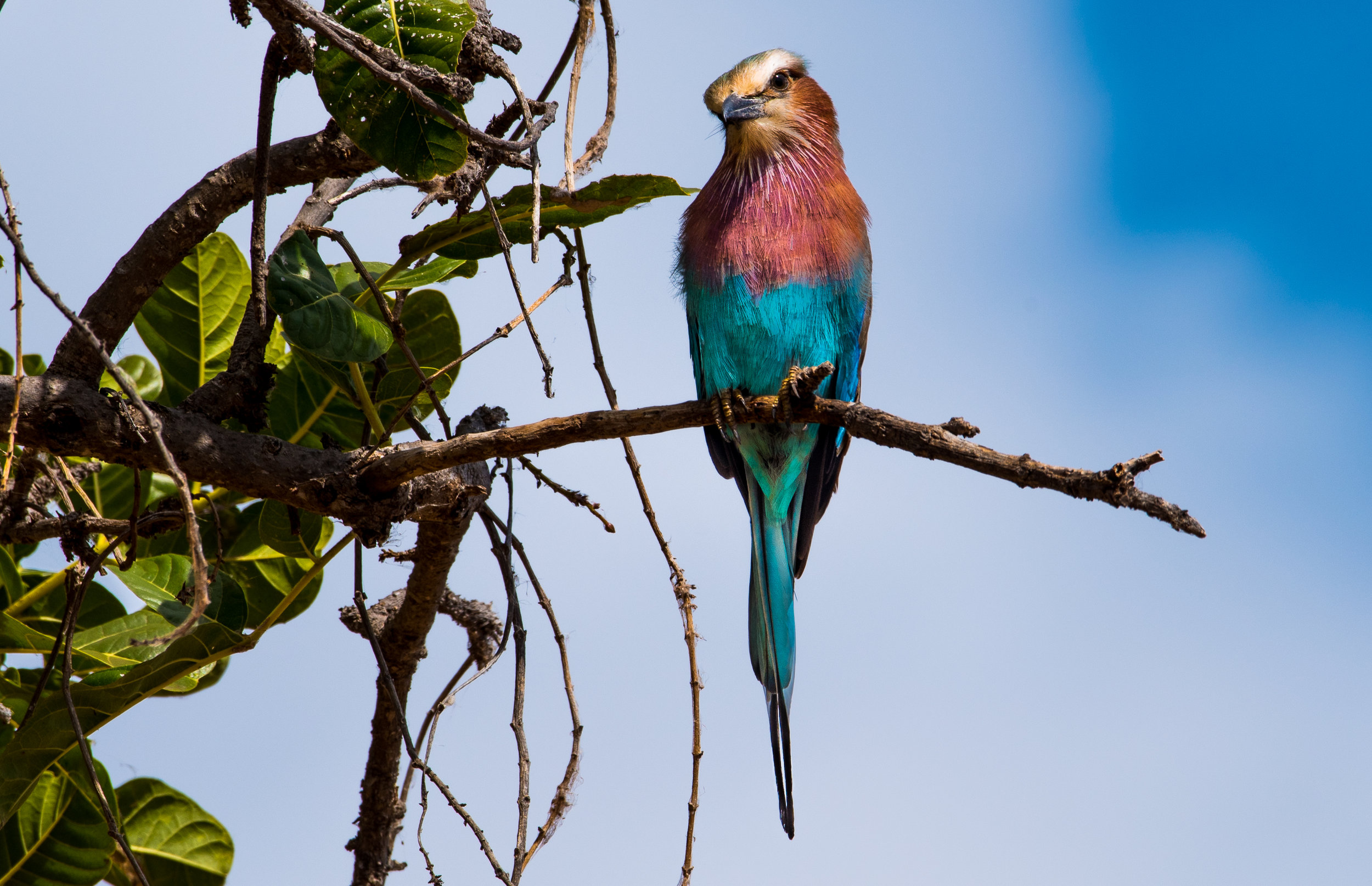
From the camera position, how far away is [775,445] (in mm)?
2928

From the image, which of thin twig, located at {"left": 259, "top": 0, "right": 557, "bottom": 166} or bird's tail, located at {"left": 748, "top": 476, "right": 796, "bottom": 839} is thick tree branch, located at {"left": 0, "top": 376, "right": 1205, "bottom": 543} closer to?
thin twig, located at {"left": 259, "top": 0, "right": 557, "bottom": 166}

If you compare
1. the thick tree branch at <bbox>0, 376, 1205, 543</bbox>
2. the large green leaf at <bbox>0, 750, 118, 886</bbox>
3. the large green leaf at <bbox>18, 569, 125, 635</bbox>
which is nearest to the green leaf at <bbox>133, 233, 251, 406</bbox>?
the large green leaf at <bbox>18, 569, 125, 635</bbox>

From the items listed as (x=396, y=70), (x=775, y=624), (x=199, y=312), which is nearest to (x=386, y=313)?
(x=396, y=70)

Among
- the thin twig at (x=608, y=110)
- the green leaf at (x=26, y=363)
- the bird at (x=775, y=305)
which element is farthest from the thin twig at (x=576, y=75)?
the green leaf at (x=26, y=363)

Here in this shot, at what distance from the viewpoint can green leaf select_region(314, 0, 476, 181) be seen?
6.33ft

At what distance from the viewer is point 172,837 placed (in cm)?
266

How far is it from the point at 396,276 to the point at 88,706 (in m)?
1.04

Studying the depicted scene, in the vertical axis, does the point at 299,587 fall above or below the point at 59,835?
above

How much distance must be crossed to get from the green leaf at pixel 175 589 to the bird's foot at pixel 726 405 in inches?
43.2

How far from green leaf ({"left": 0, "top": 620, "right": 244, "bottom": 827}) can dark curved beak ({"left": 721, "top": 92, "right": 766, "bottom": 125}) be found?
193cm

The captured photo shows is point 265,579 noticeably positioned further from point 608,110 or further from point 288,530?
point 608,110

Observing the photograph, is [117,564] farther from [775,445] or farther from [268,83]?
[775,445]

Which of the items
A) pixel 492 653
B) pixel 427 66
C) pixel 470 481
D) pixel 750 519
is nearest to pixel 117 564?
pixel 470 481

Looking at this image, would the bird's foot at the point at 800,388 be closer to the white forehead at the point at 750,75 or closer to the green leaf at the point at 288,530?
the green leaf at the point at 288,530
